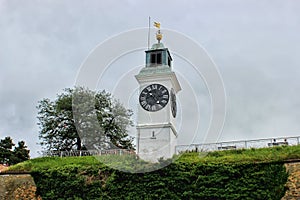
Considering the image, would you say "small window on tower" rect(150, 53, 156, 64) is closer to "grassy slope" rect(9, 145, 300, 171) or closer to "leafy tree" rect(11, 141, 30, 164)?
"grassy slope" rect(9, 145, 300, 171)

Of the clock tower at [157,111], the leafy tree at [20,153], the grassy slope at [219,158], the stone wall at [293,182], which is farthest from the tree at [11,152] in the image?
the stone wall at [293,182]

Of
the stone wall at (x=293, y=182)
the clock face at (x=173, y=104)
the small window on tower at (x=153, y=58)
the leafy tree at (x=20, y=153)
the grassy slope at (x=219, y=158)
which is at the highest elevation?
the small window on tower at (x=153, y=58)

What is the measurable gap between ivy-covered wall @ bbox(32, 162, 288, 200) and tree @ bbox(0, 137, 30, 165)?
45.8 feet

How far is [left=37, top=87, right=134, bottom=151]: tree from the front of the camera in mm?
33906

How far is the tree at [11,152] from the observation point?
3538 centimetres

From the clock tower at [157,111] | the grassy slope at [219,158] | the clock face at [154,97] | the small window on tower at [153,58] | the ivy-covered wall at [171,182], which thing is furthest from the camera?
the small window on tower at [153,58]

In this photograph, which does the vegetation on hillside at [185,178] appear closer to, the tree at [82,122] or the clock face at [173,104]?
the clock face at [173,104]

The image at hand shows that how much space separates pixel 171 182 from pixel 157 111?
6.86 meters

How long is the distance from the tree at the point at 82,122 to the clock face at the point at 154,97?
8.08m

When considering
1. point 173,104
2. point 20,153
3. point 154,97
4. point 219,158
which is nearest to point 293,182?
point 219,158

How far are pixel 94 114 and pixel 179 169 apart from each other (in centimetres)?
1565

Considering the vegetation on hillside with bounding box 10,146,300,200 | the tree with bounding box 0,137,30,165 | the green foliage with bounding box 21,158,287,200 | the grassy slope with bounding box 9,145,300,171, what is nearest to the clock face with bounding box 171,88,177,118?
the grassy slope with bounding box 9,145,300,171

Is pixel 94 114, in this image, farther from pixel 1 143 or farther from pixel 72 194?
pixel 72 194

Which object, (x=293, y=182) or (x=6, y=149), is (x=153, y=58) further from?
(x=6, y=149)
